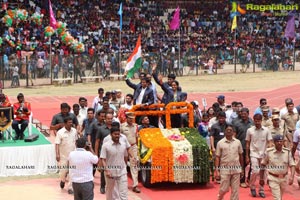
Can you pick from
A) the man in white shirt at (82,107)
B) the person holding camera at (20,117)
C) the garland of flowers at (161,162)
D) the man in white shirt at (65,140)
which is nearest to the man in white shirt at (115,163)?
the man in white shirt at (65,140)

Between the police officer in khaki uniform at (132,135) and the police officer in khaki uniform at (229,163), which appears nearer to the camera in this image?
the police officer in khaki uniform at (229,163)

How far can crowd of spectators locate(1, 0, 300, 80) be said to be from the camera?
41.1m

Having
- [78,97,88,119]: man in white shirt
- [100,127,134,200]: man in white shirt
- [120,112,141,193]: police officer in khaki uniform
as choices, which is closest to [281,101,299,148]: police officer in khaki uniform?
[120,112,141,193]: police officer in khaki uniform

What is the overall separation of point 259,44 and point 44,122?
99.5 feet

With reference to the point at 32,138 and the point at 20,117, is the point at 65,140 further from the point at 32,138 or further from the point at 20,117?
the point at 20,117

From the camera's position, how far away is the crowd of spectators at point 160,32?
41094 mm

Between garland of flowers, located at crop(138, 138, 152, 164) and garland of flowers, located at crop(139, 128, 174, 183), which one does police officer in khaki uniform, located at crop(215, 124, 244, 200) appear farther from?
garland of flowers, located at crop(138, 138, 152, 164)

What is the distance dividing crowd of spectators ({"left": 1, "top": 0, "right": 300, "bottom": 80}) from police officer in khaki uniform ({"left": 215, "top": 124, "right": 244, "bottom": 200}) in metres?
25.4

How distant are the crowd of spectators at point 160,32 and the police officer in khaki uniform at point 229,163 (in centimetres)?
2543

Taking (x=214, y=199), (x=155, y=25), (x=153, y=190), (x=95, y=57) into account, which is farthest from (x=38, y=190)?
(x=155, y=25)

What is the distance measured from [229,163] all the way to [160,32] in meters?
38.5

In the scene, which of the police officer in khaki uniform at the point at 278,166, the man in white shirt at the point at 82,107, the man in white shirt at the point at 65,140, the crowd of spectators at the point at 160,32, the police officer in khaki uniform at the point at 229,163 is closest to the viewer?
the police officer in khaki uniform at the point at 278,166

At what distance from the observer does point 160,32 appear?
4988 cm

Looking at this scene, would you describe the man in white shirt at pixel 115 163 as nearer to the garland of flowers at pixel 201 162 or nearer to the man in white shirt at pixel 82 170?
the man in white shirt at pixel 82 170
